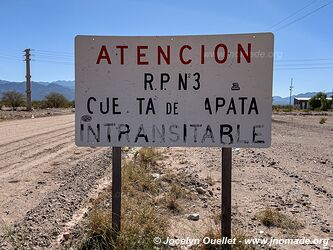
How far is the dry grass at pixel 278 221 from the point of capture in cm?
482

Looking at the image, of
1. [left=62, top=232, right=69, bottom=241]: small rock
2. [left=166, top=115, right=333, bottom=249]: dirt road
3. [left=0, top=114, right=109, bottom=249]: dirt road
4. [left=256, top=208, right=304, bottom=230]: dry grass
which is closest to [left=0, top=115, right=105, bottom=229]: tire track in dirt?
[left=0, top=114, right=109, bottom=249]: dirt road

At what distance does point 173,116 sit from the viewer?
3811mm

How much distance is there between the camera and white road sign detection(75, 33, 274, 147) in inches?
145

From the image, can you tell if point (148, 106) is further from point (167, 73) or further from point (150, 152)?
point (150, 152)

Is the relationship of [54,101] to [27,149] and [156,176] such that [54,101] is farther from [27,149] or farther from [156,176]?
[156,176]

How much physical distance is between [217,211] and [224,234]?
1.64 metres

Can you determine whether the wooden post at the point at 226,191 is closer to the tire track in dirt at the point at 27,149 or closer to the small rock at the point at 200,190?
the small rock at the point at 200,190

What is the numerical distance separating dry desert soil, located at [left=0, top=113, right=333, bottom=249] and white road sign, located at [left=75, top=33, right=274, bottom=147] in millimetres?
1452

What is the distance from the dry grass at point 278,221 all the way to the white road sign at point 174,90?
172cm

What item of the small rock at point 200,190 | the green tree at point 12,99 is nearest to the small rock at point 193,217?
the small rock at point 200,190

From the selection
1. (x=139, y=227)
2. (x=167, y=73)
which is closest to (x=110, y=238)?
(x=139, y=227)

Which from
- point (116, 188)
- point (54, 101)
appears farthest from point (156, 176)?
point (54, 101)

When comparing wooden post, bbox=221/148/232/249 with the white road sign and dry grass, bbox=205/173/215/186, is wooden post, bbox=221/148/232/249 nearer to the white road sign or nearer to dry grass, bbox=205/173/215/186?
the white road sign

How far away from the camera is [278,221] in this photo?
16.3 ft
